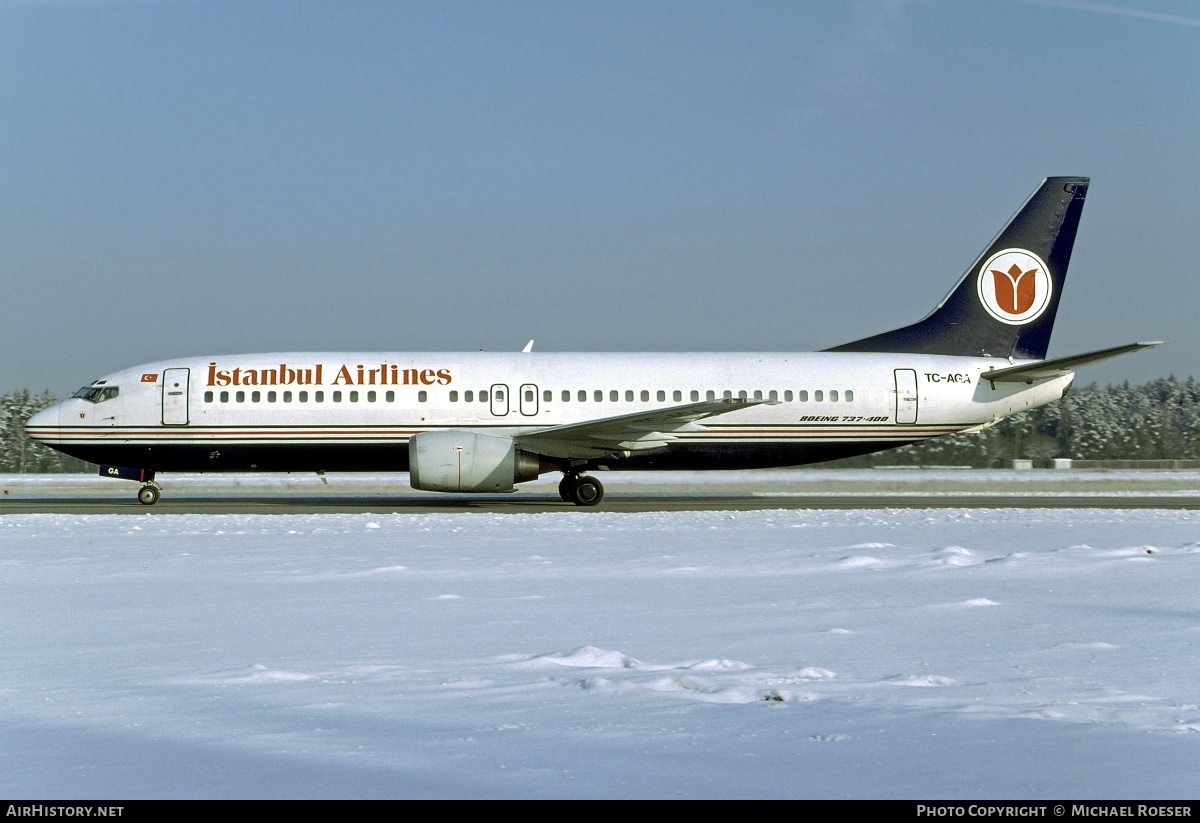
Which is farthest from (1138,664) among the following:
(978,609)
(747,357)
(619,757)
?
(747,357)

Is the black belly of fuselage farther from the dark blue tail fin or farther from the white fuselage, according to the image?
the dark blue tail fin

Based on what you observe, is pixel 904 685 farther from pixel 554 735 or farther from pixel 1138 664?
pixel 554 735

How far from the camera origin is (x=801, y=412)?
2322 cm

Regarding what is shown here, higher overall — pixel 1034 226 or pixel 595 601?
pixel 1034 226

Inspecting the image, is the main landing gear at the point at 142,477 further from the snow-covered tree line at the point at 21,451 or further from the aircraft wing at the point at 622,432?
the snow-covered tree line at the point at 21,451

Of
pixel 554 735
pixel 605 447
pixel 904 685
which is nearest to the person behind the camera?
pixel 554 735

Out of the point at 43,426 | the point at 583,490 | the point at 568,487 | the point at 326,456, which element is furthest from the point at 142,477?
the point at 583,490

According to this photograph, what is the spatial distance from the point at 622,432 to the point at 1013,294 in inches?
373

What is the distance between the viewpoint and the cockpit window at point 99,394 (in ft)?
74.8

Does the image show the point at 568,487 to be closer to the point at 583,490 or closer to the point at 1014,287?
the point at 583,490

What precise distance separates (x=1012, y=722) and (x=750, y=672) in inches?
63.5

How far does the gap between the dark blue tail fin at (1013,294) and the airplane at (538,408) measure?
75 cm
